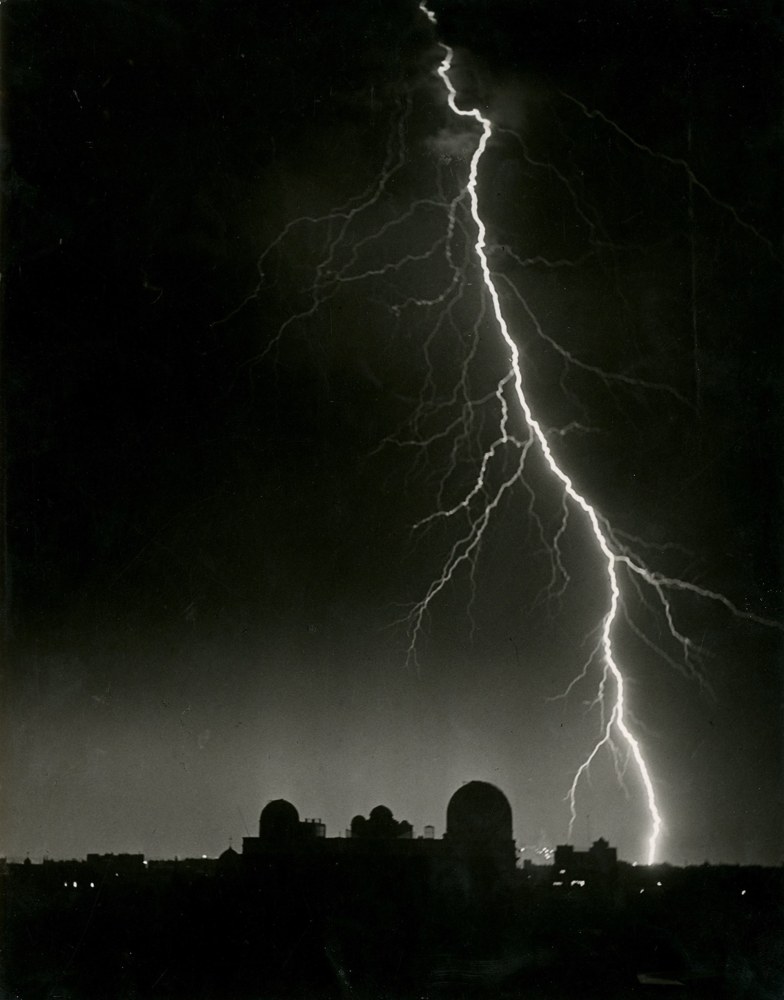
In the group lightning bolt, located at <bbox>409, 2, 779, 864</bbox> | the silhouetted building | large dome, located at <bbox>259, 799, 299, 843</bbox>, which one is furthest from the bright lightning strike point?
large dome, located at <bbox>259, 799, 299, 843</bbox>

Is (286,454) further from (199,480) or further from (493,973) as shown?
(493,973)

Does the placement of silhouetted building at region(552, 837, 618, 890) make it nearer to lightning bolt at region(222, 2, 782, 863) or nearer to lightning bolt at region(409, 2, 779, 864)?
lightning bolt at region(409, 2, 779, 864)

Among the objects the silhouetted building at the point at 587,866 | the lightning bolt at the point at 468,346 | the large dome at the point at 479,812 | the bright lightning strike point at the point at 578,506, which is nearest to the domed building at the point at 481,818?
the large dome at the point at 479,812

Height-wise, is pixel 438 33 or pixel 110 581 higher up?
pixel 438 33

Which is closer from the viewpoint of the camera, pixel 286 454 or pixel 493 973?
pixel 493 973

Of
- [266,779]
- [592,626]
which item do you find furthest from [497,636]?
[266,779]

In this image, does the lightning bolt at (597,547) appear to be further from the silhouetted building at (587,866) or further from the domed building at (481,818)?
the domed building at (481,818)

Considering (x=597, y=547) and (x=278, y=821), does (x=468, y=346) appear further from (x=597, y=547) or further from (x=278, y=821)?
(x=278, y=821)
